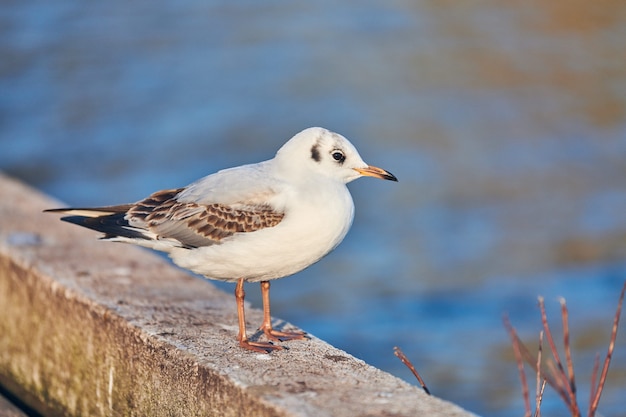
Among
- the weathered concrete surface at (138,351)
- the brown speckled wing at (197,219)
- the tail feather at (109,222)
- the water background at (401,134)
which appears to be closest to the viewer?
the weathered concrete surface at (138,351)

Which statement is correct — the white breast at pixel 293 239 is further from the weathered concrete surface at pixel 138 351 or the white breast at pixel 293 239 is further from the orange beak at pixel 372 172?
the weathered concrete surface at pixel 138 351

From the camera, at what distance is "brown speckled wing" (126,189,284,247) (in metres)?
4.19

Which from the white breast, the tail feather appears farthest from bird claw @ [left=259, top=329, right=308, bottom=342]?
the tail feather

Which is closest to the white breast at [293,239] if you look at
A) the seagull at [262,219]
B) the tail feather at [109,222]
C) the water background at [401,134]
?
the seagull at [262,219]

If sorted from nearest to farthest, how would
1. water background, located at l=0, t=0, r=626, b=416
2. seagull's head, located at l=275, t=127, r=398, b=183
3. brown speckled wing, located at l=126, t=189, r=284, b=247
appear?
1. brown speckled wing, located at l=126, t=189, r=284, b=247
2. seagull's head, located at l=275, t=127, r=398, b=183
3. water background, located at l=0, t=0, r=626, b=416

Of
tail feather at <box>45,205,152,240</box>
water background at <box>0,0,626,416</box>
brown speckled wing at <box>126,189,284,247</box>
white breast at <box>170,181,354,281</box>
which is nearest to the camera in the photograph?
white breast at <box>170,181,354,281</box>

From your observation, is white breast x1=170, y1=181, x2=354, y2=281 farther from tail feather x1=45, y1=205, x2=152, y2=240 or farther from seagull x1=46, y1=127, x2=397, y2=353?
tail feather x1=45, y1=205, x2=152, y2=240

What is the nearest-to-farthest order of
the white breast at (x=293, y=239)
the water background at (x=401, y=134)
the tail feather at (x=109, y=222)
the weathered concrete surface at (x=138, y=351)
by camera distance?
the weathered concrete surface at (x=138, y=351) < the white breast at (x=293, y=239) < the tail feather at (x=109, y=222) < the water background at (x=401, y=134)

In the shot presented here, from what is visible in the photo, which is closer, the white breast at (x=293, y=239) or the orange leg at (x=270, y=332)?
the white breast at (x=293, y=239)

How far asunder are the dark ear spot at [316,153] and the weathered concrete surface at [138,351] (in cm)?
76

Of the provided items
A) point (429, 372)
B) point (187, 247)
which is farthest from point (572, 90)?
point (187, 247)

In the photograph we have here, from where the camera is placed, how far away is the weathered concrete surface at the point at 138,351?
3648 mm

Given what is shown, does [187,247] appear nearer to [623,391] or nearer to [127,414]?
[127,414]

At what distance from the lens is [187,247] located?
4406 mm
